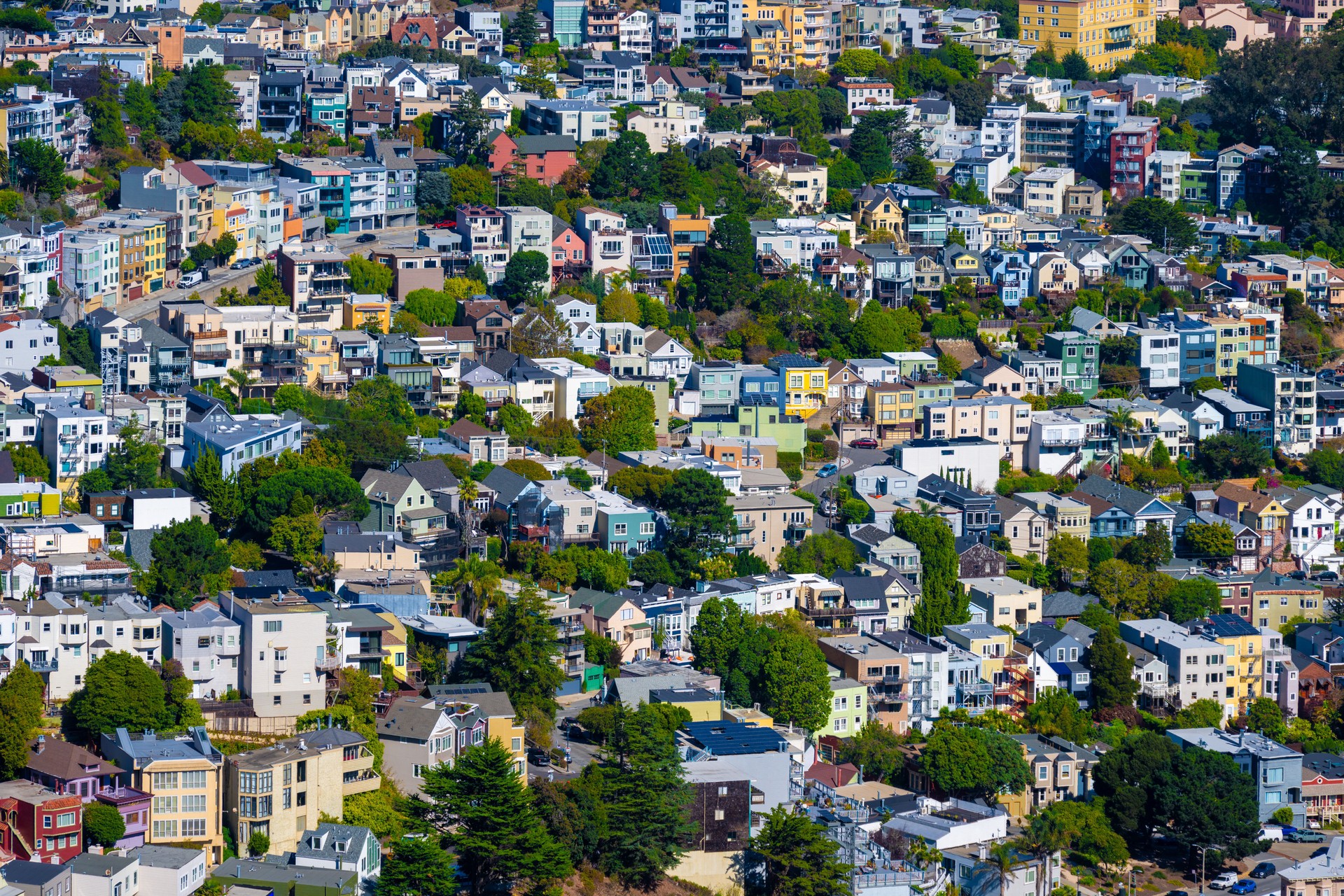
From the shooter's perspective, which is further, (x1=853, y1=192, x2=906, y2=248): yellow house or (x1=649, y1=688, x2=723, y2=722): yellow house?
(x1=853, y1=192, x2=906, y2=248): yellow house

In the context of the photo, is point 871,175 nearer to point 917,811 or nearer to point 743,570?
point 743,570

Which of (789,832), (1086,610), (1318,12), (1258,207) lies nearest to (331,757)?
(789,832)

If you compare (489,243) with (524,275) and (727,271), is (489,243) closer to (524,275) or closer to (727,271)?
(524,275)

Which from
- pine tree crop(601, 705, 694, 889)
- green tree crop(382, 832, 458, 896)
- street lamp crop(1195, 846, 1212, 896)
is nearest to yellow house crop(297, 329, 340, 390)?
pine tree crop(601, 705, 694, 889)

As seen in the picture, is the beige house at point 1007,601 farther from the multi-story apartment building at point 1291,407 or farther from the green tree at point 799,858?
the multi-story apartment building at point 1291,407

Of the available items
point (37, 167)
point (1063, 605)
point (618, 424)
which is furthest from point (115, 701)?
point (37, 167)

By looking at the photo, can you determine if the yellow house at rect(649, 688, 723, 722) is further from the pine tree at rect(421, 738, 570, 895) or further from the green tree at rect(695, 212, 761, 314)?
the green tree at rect(695, 212, 761, 314)
